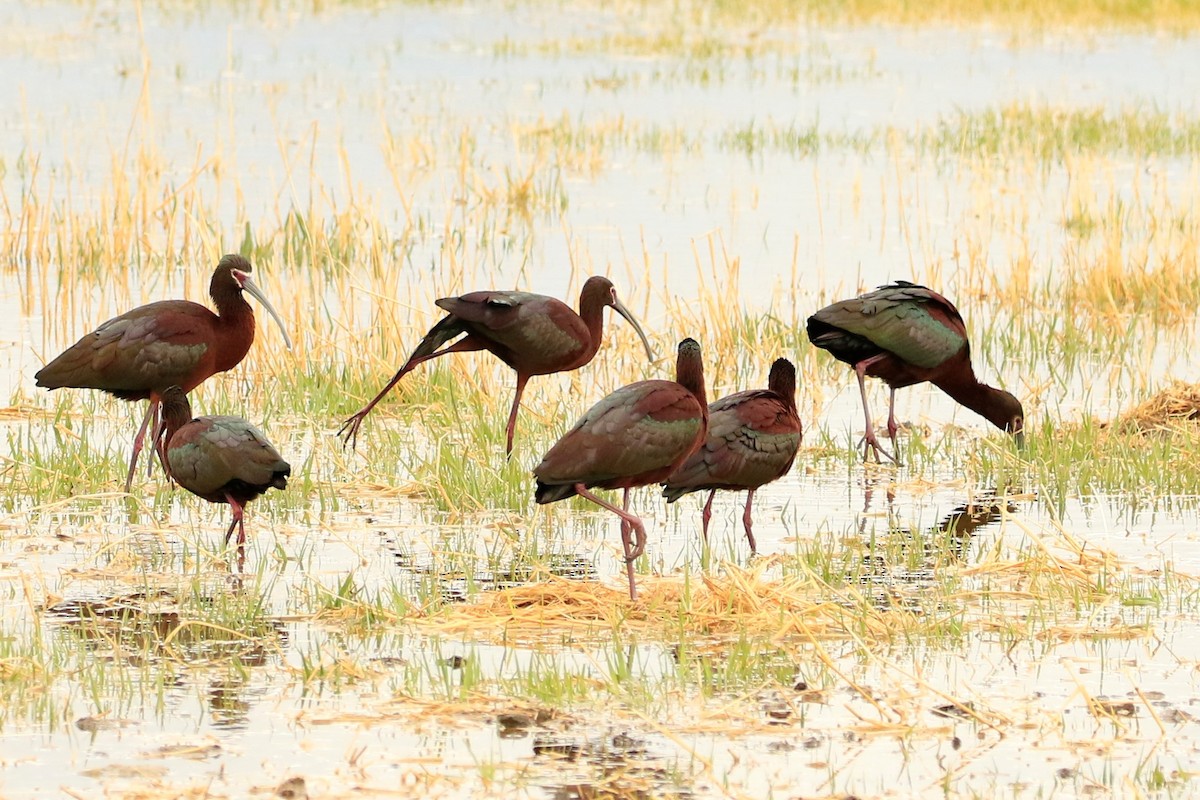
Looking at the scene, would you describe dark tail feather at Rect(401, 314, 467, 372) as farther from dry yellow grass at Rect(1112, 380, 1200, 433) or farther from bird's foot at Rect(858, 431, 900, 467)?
dry yellow grass at Rect(1112, 380, 1200, 433)

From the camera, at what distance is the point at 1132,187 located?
18.8 meters

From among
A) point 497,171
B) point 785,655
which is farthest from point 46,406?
point 497,171

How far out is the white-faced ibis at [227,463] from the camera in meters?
7.62

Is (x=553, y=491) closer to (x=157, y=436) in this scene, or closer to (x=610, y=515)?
(x=610, y=515)

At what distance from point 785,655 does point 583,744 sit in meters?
1.09

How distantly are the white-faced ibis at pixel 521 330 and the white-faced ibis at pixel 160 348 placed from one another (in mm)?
674

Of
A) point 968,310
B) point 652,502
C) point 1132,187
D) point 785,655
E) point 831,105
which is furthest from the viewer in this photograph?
point 831,105

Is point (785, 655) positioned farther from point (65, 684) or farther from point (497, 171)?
point (497, 171)

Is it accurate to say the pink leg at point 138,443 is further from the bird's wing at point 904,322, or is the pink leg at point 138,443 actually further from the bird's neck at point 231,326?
the bird's wing at point 904,322

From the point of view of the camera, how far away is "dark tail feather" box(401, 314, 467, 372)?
893 centimetres

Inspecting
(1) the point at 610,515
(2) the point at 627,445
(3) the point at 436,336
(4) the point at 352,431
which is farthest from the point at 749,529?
(4) the point at 352,431

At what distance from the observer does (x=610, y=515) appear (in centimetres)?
856

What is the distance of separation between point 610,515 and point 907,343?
2258 millimetres

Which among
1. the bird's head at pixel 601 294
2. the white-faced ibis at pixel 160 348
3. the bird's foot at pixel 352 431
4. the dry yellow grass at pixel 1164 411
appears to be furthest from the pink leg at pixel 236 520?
the dry yellow grass at pixel 1164 411
